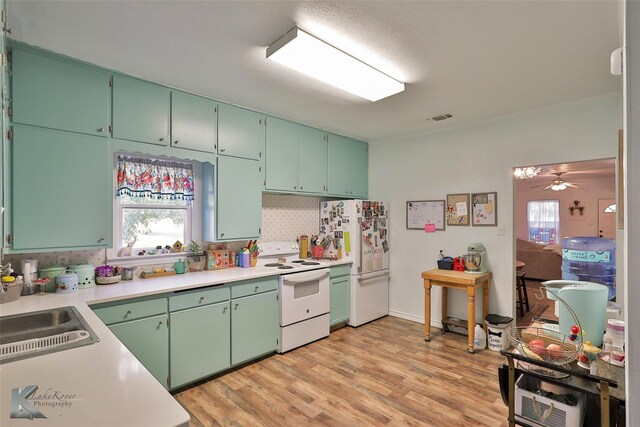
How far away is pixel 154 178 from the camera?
3037mm

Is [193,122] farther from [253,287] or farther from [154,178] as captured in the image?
[253,287]

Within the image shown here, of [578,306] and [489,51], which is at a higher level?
[489,51]

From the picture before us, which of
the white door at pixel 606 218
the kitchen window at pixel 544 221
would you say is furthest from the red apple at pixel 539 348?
the white door at pixel 606 218

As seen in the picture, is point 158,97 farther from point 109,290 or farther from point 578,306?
point 578,306

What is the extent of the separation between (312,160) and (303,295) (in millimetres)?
1604

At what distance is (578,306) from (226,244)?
2953mm

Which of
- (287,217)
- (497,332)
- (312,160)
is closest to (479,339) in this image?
(497,332)

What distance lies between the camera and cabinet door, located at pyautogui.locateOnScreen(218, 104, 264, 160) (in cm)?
312

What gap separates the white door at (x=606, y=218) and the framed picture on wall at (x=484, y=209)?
268 inches

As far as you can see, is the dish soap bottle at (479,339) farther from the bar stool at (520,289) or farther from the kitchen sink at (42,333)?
the kitchen sink at (42,333)

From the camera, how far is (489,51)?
7.11 feet

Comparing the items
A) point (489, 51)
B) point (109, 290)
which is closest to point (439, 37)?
point (489, 51)

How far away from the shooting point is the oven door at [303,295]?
10.7 feet

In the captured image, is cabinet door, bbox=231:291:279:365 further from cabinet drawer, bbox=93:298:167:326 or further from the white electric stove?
cabinet drawer, bbox=93:298:167:326
